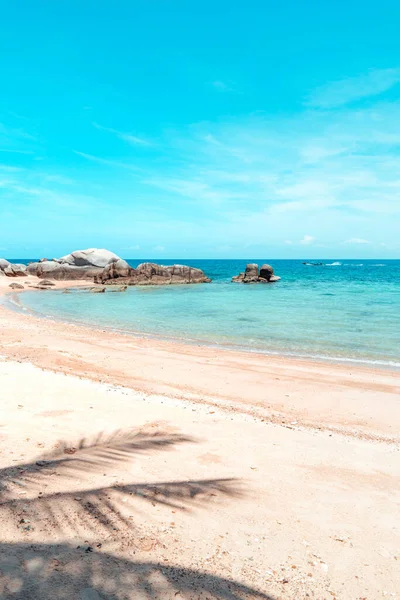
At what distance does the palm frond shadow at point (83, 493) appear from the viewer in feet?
12.0

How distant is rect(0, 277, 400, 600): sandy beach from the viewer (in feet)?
10.1

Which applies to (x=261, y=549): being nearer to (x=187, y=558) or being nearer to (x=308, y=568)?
(x=308, y=568)

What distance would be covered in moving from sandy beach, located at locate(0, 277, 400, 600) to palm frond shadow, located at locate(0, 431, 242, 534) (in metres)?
0.02

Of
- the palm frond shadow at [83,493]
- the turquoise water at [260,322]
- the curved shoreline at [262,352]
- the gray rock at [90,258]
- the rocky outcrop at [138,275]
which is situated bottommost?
the curved shoreline at [262,352]

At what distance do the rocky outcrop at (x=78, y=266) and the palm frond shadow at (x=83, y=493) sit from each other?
52887 mm

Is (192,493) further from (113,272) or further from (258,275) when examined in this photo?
(258,275)

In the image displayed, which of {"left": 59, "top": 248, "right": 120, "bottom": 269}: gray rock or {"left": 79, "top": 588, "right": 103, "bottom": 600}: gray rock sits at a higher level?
{"left": 59, "top": 248, "right": 120, "bottom": 269}: gray rock

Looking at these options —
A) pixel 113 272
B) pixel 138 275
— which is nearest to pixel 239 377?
pixel 138 275

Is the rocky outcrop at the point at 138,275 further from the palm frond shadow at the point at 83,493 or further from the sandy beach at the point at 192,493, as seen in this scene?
the palm frond shadow at the point at 83,493

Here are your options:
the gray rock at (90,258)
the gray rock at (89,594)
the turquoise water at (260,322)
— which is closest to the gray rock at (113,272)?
the gray rock at (90,258)

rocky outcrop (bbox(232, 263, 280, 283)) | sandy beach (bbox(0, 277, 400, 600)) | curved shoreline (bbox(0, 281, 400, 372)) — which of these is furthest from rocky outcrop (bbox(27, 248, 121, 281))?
sandy beach (bbox(0, 277, 400, 600))

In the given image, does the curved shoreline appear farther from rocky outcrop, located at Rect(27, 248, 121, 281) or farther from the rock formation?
rocky outcrop, located at Rect(27, 248, 121, 281)

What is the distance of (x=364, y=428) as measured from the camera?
7691 mm

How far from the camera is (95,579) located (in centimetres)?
292
